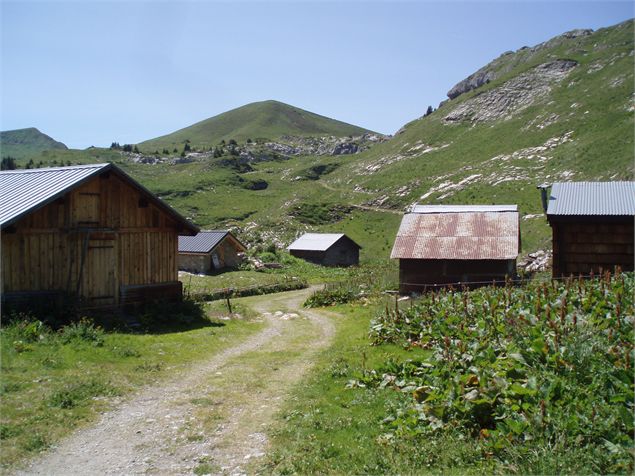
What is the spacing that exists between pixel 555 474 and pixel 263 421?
5365 mm

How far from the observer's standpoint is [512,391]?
25.4 feet

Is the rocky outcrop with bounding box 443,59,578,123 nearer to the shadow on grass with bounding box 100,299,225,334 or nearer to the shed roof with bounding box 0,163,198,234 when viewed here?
the shadow on grass with bounding box 100,299,225,334

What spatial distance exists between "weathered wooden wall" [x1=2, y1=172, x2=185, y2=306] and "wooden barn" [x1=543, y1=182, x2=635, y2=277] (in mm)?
18653

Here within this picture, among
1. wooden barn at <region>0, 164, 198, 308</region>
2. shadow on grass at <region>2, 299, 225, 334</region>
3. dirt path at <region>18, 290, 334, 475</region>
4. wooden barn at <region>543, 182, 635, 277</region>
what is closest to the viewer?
dirt path at <region>18, 290, 334, 475</region>

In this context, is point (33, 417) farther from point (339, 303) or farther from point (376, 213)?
point (376, 213)

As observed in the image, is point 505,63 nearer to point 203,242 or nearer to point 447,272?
point 203,242

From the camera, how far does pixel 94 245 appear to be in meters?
20.0

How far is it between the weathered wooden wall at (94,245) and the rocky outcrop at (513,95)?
10074 centimetres

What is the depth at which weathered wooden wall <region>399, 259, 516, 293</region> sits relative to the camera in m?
28.8

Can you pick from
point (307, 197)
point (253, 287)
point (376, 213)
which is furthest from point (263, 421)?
point (307, 197)

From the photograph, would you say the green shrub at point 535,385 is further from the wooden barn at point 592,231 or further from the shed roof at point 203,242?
the shed roof at point 203,242

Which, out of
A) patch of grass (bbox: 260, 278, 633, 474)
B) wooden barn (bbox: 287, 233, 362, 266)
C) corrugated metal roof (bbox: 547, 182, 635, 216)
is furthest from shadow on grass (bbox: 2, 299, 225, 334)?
wooden barn (bbox: 287, 233, 362, 266)

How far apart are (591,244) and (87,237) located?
22966 mm

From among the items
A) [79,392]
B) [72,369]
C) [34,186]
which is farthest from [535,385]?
[34,186]
